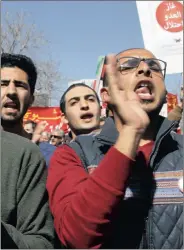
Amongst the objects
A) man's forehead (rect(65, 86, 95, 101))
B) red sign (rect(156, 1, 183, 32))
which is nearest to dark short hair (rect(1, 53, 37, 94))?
man's forehead (rect(65, 86, 95, 101))

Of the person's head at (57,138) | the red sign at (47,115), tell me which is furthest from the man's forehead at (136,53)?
the red sign at (47,115)

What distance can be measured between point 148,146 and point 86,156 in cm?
26

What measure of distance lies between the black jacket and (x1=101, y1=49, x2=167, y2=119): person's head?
16 centimetres

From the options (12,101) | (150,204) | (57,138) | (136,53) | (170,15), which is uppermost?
(170,15)

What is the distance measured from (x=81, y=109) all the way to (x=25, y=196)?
1716mm

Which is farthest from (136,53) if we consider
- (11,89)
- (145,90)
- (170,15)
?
(170,15)

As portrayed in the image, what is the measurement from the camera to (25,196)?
1.49m

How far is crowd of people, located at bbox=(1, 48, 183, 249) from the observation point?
126 centimetres

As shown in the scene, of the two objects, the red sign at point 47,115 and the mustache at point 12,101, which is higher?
the mustache at point 12,101

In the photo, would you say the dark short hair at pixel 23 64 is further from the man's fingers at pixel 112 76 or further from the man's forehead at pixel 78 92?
the man's fingers at pixel 112 76

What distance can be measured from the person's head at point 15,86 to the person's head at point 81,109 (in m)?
0.77

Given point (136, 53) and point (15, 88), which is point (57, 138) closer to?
point (15, 88)

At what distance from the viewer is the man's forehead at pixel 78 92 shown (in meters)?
3.24

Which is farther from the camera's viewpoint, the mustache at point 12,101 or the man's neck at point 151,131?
the mustache at point 12,101
